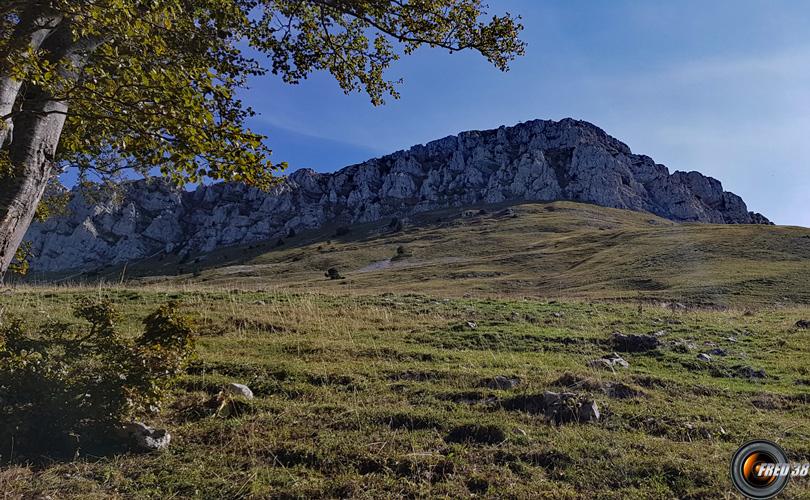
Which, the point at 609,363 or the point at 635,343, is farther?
the point at 635,343

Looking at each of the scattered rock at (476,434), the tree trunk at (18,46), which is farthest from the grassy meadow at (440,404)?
the tree trunk at (18,46)

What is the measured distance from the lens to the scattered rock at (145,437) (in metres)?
5.90

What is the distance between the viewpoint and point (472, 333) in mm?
13797

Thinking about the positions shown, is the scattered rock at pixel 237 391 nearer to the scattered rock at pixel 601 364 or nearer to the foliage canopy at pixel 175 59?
the foliage canopy at pixel 175 59

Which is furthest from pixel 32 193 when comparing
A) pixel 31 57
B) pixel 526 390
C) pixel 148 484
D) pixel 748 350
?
pixel 748 350

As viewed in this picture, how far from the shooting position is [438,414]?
279 inches

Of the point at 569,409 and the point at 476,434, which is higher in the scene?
the point at 569,409

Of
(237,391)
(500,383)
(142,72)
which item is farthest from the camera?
(500,383)

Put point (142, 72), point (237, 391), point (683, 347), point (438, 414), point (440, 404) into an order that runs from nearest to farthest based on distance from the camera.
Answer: point (142, 72), point (438, 414), point (440, 404), point (237, 391), point (683, 347)

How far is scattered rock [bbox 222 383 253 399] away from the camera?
7.72 m

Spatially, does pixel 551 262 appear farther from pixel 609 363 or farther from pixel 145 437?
pixel 145 437

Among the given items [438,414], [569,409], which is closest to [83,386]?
[438,414]

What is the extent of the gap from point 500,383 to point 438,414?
209 cm

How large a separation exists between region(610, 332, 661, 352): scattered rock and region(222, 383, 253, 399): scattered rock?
10157 mm
